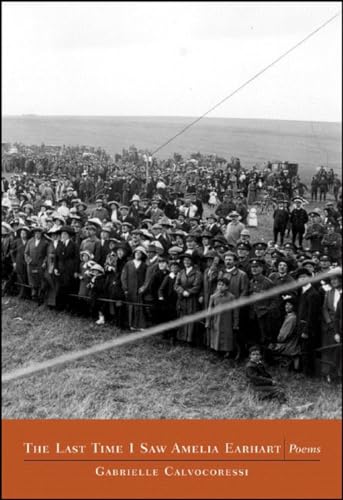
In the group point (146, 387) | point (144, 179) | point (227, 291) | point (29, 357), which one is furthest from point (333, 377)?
point (144, 179)

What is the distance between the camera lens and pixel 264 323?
8148 mm

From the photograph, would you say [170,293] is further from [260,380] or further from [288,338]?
[260,380]

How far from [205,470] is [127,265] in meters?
4.65

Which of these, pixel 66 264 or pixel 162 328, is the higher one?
pixel 66 264

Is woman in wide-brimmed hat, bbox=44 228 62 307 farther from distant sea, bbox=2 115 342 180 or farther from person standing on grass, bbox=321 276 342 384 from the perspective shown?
person standing on grass, bbox=321 276 342 384

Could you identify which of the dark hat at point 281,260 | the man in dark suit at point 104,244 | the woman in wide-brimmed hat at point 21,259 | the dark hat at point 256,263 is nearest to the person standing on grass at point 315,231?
the dark hat at point 281,260

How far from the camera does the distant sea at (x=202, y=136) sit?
12.5 meters

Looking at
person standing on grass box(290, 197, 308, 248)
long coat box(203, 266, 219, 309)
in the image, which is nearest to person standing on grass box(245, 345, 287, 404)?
long coat box(203, 266, 219, 309)

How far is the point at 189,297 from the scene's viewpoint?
29.0ft

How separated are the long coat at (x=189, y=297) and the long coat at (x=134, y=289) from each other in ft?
2.57

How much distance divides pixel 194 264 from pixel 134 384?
7.36 feet

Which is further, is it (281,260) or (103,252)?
(103,252)

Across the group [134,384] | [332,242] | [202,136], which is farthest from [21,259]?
[202,136]

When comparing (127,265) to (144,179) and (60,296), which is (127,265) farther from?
(144,179)
